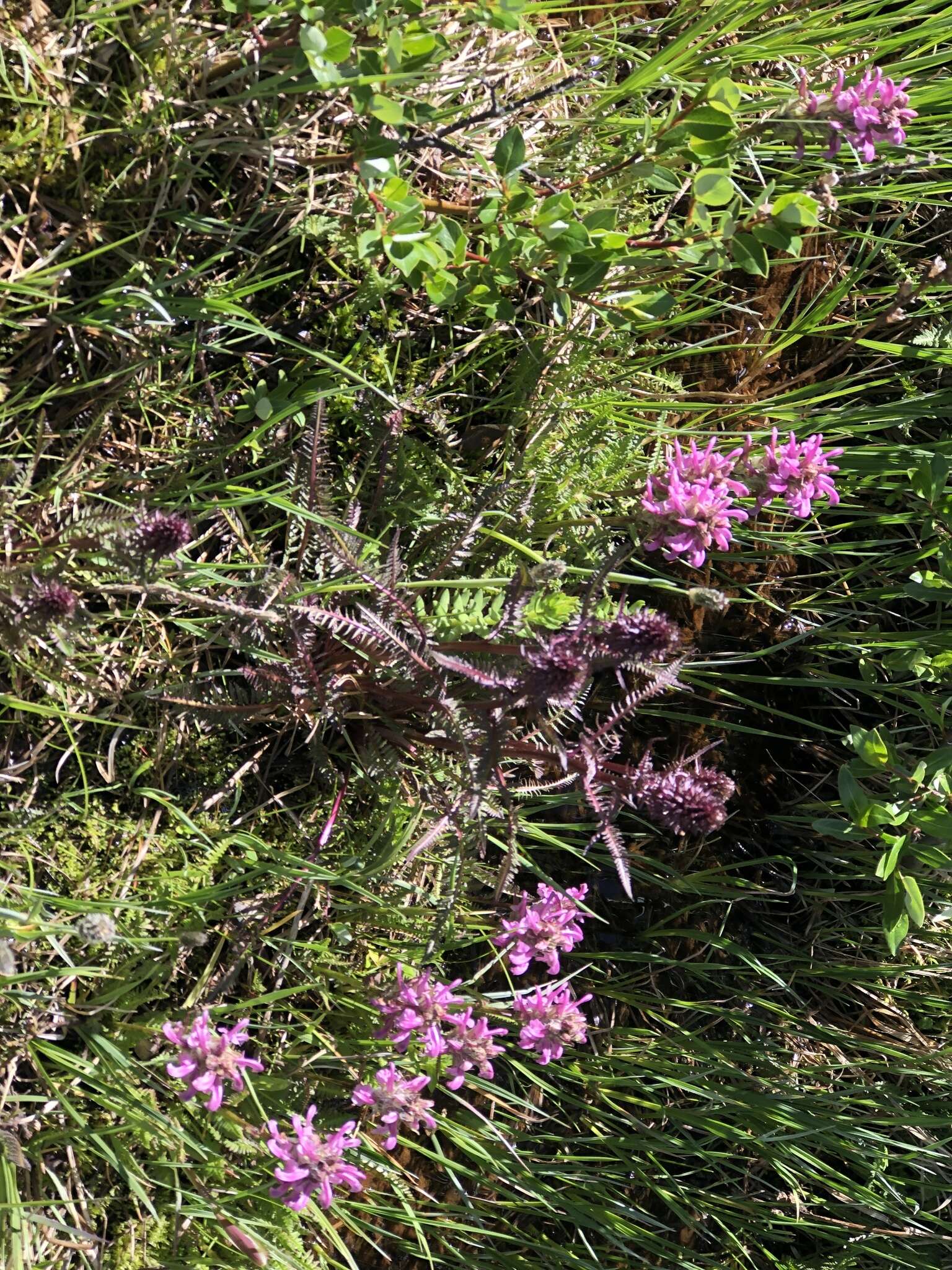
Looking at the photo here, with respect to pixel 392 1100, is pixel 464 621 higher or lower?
higher

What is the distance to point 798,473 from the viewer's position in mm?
1994

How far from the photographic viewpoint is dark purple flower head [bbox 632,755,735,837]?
63.8 inches

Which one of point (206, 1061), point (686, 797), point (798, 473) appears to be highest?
point (798, 473)

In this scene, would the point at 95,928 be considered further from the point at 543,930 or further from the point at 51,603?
the point at 543,930

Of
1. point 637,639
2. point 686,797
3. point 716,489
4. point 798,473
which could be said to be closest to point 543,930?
point 686,797

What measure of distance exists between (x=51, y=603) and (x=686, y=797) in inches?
41.3

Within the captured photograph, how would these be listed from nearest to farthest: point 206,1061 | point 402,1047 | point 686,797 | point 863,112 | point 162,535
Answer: point 162,535 → point 686,797 → point 206,1061 → point 863,112 → point 402,1047

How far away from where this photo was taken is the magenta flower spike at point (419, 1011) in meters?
1.94

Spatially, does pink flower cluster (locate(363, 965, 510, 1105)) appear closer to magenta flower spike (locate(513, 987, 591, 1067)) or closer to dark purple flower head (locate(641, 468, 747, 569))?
magenta flower spike (locate(513, 987, 591, 1067))

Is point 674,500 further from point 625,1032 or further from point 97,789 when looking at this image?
point 625,1032

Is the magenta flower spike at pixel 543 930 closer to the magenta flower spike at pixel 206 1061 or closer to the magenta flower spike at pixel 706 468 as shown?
the magenta flower spike at pixel 206 1061

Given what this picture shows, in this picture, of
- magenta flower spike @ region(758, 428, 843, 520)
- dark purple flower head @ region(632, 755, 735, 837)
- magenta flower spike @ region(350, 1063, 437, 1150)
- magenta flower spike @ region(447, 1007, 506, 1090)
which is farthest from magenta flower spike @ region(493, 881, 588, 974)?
magenta flower spike @ region(758, 428, 843, 520)

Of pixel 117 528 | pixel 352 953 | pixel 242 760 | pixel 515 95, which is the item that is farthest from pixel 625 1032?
pixel 515 95

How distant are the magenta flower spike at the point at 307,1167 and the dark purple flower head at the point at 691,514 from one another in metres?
1.26
